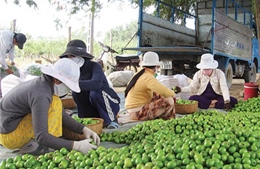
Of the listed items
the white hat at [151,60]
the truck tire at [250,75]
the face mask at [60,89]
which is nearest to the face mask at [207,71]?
the white hat at [151,60]

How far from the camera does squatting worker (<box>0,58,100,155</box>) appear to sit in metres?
2.63

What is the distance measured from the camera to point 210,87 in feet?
19.3

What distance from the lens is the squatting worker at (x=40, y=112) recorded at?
2631 millimetres

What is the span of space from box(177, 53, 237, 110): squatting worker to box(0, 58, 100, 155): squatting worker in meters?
3.09

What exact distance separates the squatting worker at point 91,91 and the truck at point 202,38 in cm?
349

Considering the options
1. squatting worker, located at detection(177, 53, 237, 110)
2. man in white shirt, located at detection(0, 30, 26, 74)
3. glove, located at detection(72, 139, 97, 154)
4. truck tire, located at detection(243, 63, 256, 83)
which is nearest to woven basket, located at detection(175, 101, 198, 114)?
squatting worker, located at detection(177, 53, 237, 110)

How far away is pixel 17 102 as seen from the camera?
2766 mm

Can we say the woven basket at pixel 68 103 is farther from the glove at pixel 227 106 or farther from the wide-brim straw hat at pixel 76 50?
the glove at pixel 227 106

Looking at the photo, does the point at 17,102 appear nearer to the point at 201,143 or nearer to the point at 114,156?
the point at 114,156

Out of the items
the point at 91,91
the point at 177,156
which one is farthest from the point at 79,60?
the point at 177,156

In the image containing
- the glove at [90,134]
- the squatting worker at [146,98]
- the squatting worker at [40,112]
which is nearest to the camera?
the squatting worker at [40,112]

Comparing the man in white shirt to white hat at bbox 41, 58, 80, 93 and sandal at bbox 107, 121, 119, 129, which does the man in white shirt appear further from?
white hat at bbox 41, 58, 80, 93

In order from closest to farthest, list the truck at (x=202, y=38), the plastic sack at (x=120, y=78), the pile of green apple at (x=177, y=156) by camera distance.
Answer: the pile of green apple at (x=177, y=156) → the truck at (x=202, y=38) → the plastic sack at (x=120, y=78)

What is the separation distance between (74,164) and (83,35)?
109ft
